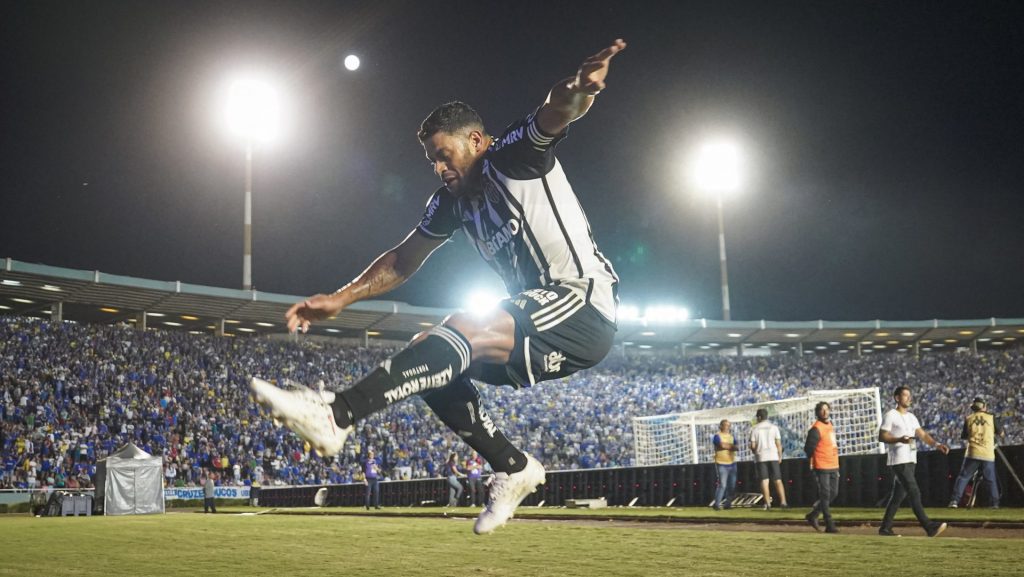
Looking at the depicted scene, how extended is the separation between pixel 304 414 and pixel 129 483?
26705 mm

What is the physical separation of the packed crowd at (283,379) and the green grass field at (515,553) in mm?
18843

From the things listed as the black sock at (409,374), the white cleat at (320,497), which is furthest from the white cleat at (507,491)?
the white cleat at (320,497)

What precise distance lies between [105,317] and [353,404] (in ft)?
166

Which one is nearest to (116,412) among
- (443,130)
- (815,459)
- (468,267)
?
(815,459)

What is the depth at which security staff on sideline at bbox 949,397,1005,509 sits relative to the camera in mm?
15531

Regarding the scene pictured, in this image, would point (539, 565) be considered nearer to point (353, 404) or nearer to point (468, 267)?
point (353, 404)

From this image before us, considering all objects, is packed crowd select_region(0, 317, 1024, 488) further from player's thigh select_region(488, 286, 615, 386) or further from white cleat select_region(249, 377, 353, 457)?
white cleat select_region(249, 377, 353, 457)

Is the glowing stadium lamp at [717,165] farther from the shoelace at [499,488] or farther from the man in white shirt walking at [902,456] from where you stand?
the shoelace at [499,488]

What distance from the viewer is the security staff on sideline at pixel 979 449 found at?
1553 centimetres

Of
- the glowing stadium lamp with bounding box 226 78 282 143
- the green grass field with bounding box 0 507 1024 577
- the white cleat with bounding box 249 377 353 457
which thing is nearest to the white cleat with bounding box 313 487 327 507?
the glowing stadium lamp with bounding box 226 78 282 143

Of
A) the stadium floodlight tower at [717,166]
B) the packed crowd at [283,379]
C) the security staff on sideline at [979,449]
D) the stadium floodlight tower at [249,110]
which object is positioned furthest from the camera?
the stadium floodlight tower at [717,166]

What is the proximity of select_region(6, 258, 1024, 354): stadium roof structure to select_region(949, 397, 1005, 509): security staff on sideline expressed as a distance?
30.8 metres

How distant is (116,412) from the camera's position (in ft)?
112

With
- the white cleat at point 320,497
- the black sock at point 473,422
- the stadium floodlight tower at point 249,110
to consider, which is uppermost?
the stadium floodlight tower at point 249,110
